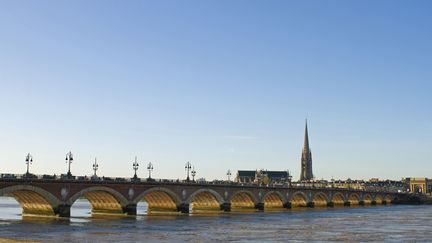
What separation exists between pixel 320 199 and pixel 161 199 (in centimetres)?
7407

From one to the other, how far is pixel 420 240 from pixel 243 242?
58.9 ft

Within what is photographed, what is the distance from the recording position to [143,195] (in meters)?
96.1

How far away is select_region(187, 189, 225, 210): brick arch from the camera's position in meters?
114

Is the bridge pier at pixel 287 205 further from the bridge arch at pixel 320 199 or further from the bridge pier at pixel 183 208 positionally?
the bridge pier at pixel 183 208

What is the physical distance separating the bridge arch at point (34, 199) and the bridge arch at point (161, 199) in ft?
61.1

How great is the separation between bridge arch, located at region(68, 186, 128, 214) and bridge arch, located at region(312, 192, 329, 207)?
80328mm

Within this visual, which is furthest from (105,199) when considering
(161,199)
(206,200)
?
(206,200)

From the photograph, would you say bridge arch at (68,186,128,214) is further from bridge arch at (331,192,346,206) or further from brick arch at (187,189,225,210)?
bridge arch at (331,192,346,206)

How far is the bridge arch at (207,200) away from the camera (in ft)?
374

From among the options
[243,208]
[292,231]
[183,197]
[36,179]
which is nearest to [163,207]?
[183,197]

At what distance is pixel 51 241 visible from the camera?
159ft

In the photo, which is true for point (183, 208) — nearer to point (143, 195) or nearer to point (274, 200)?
point (143, 195)

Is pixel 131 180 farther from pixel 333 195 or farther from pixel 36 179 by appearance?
pixel 333 195

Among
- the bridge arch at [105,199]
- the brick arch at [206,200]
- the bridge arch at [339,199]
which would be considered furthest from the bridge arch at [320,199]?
the bridge arch at [105,199]
